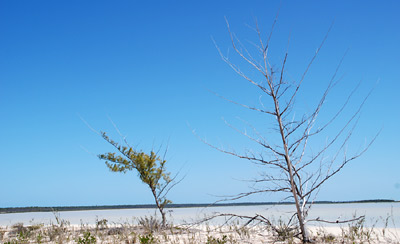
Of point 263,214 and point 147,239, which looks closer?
point 147,239

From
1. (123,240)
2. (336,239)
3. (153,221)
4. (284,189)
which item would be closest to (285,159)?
(284,189)

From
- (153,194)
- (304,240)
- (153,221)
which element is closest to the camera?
(304,240)

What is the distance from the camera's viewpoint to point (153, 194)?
1218cm

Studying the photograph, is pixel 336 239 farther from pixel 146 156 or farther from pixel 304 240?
pixel 146 156

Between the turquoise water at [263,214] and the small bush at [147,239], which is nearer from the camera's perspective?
the small bush at [147,239]

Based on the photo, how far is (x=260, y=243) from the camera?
7645 millimetres

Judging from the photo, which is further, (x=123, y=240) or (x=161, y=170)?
(x=161, y=170)

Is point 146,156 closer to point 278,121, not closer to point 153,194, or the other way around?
point 153,194

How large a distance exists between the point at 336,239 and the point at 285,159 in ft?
7.51

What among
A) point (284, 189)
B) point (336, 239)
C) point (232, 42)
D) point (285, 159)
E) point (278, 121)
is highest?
point (232, 42)

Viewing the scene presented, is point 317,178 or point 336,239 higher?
point 317,178

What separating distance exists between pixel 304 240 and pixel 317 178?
130 cm

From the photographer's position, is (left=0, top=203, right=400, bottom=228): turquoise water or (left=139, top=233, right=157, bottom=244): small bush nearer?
(left=139, top=233, right=157, bottom=244): small bush

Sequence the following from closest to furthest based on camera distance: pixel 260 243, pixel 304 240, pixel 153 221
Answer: pixel 304 240, pixel 260 243, pixel 153 221
